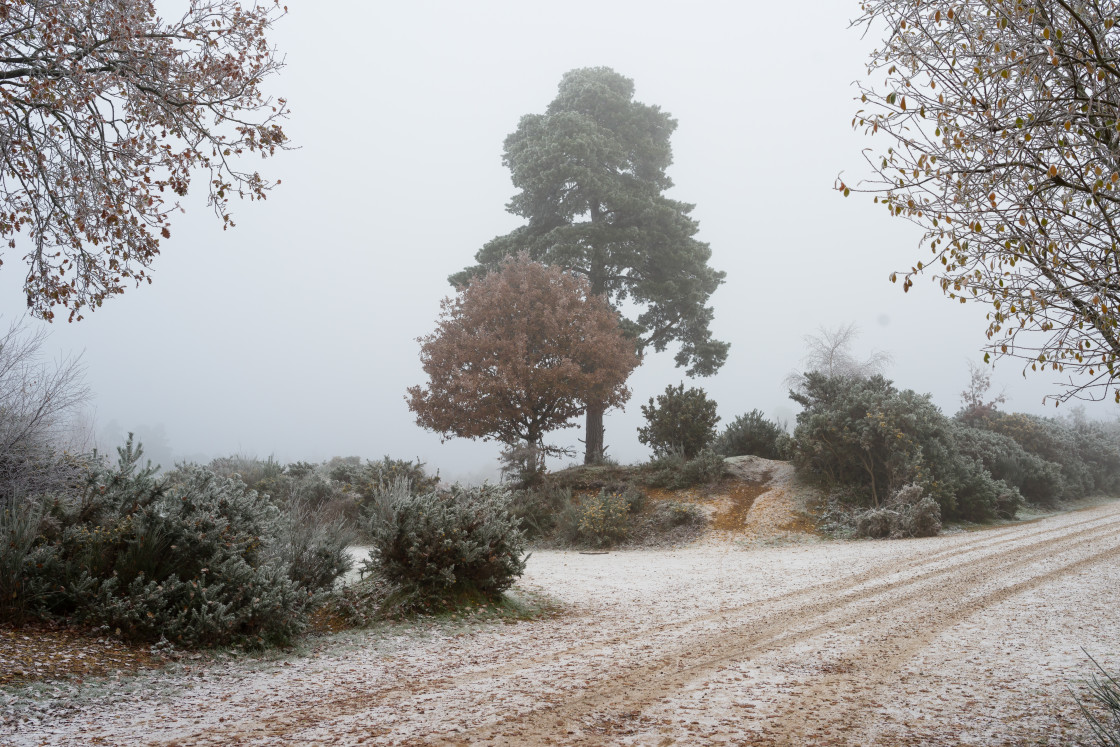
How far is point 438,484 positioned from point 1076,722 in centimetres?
1274

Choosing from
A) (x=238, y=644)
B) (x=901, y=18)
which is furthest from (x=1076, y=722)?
(x=238, y=644)

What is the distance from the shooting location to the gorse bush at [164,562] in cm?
517

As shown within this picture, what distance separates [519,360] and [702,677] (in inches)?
498

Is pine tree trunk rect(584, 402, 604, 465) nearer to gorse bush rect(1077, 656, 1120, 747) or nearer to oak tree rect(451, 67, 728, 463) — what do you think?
oak tree rect(451, 67, 728, 463)

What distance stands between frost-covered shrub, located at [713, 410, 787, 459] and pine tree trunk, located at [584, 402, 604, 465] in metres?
3.55

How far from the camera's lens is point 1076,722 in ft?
12.0

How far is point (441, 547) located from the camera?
23.0 feet

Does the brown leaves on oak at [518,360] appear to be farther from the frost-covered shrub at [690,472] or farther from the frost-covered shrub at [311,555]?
the frost-covered shrub at [311,555]

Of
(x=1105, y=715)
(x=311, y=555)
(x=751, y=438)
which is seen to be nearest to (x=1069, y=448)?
(x=751, y=438)

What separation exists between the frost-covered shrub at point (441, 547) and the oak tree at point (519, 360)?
9430mm

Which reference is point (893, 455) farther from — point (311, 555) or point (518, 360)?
Result: point (311, 555)

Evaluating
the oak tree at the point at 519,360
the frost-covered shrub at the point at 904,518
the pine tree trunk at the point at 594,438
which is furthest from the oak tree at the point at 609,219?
the frost-covered shrub at the point at 904,518

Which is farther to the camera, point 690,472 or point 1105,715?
point 690,472

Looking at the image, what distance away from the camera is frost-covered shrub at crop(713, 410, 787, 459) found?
19594 mm
